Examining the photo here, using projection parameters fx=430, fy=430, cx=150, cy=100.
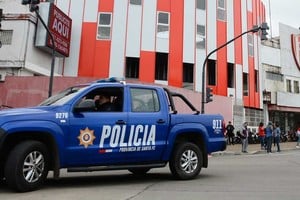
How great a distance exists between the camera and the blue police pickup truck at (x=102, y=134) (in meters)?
7.02

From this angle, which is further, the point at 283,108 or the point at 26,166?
the point at 283,108

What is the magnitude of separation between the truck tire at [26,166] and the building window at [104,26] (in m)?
22.3

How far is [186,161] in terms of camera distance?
898 centimetres

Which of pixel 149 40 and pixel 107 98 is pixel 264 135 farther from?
pixel 107 98

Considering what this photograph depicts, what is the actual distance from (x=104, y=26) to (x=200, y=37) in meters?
6.91

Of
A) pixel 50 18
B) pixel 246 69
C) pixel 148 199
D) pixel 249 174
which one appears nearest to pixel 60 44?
pixel 50 18

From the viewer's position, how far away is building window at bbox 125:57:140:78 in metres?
29.0

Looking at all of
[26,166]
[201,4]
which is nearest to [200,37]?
[201,4]

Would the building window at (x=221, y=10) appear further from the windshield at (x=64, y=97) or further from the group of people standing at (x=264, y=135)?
the windshield at (x=64, y=97)

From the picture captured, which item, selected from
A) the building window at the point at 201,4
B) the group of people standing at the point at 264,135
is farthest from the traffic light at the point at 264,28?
the building window at the point at 201,4

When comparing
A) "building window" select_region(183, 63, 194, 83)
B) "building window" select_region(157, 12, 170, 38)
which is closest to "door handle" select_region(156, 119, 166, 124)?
"building window" select_region(157, 12, 170, 38)

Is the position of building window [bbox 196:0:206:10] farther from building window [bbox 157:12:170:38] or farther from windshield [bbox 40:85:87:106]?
windshield [bbox 40:85:87:106]

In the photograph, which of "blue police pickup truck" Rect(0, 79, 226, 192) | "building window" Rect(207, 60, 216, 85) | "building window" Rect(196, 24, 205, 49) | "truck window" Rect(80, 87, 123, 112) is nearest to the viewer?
"blue police pickup truck" Rect(0, 79, 226, 192)

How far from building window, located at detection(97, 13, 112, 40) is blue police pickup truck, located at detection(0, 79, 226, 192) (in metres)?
20.4
